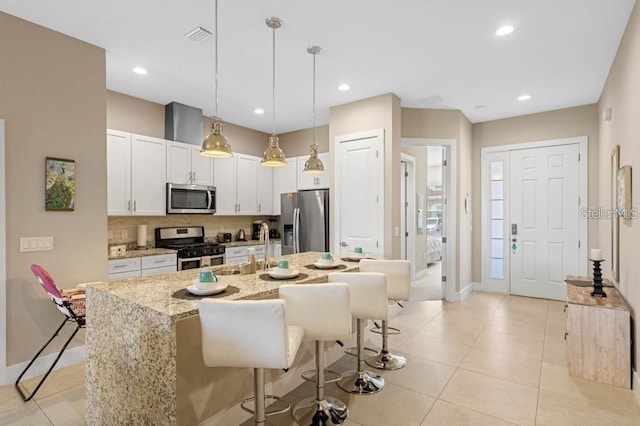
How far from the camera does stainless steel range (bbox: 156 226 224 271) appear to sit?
4430 mm

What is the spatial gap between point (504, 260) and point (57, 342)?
6.05m

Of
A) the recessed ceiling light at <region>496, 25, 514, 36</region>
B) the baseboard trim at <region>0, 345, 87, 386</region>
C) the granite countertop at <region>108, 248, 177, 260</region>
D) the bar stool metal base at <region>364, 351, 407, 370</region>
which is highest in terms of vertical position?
the recessed ceiling light at <region>496, 25, 514, 36</region>

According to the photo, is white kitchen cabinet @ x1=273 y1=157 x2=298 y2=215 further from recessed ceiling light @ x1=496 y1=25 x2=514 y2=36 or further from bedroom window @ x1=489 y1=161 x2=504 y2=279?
recessed ceiling light @ x1=496 y1=25 x2=514 y2=36

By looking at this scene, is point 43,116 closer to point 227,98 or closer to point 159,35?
point 159,35

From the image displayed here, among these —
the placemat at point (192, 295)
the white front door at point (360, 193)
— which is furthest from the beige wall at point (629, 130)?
the placemat at point (192, 295)

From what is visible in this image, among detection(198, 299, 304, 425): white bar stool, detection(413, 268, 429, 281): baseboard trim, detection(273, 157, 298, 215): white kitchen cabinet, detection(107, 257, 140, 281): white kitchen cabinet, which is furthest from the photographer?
detection(413, 268, 429, 281): baseboard trim

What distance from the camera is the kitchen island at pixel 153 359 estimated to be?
1.66m

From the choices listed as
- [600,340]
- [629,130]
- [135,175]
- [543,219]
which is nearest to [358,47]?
[629,130]

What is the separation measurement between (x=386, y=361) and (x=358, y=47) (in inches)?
116

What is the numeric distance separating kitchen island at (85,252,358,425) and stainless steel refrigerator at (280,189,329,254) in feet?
9.01

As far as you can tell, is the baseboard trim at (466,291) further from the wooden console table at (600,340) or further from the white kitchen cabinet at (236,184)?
the white kitchen cabinet at (236,184)

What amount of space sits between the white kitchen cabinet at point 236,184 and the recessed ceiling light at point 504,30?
13.1ft

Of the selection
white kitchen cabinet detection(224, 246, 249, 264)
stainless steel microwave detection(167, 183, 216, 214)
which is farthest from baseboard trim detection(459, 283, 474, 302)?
stainless steel microwave detection(167, 183, 216, 214)

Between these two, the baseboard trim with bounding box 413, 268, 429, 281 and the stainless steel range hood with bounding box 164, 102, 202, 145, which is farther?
the baseboard trim with bounding box 413, 268, 429, 281
